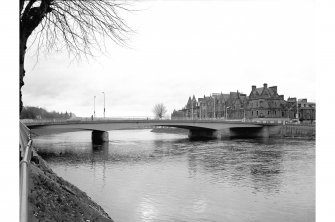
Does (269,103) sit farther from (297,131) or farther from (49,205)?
(49,205)

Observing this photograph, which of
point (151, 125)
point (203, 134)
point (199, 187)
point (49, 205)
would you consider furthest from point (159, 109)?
point (49, 205)

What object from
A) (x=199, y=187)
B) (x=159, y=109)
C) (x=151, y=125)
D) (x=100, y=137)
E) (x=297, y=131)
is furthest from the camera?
(x=159, y=109)

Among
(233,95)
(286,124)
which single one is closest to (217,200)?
(286,124)

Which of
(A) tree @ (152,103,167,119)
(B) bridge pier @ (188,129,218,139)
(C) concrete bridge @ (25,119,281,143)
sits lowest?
(B) bridge pier @ (188,129,218,139)

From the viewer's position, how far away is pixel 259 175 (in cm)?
1705

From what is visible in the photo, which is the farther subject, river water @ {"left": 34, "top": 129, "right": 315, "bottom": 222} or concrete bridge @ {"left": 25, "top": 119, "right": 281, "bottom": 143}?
concrete bridge @ {"left": 25, "top": 119, "right": 281, "bottom": 143}

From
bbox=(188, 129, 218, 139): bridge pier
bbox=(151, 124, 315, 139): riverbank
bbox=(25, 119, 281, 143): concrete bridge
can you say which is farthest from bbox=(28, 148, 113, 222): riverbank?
bbox=(188, 129, 218, 139): bridge pier

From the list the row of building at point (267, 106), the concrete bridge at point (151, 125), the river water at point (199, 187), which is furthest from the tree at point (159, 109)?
the river water at point (199, 187)

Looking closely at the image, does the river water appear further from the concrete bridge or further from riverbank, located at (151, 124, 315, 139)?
riverbank, located at (151, 124, 315, 139)

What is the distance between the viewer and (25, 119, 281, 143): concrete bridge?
38656 millimetres

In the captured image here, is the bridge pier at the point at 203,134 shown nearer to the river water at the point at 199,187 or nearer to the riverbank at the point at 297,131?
the riverbank at the point at 297,131

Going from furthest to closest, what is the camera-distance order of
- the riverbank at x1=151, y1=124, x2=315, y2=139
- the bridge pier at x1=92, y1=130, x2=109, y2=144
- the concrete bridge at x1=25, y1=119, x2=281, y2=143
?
1. the riverbank at x1=151, y1=124, x2=315, y2=139
2. the bridge pier at x1=92, y1=130, x2=109, y2=144
3. the concrete bridge at x1=25, y1=119, x2=281, y2=143

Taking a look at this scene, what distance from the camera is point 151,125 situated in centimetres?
4581
